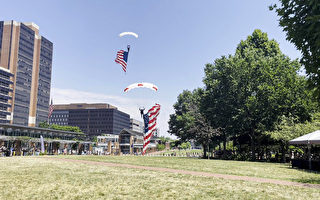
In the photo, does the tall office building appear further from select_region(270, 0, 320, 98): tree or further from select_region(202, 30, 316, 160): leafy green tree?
select_region(270, 0, 320, 98): tree

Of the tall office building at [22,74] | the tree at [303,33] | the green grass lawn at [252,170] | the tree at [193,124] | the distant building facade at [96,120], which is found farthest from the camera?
the distant building facade at [96,120]

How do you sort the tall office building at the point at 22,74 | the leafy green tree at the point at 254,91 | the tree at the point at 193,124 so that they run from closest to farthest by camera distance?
the leafy green tree at the point at 254,91, the tree at the point at 193,124, the tall office building at the point at 22,74

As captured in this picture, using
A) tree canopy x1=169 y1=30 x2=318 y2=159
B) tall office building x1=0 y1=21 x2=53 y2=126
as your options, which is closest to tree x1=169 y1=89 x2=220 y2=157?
tree canopy x1=169 y1=30 x2=318 y2=159

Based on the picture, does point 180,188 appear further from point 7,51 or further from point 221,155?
point 7,51

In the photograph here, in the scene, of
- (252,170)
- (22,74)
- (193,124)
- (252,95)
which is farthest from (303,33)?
(22,74)

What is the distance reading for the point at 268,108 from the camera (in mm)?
36781

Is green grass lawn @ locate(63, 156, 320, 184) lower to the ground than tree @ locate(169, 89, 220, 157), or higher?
lower

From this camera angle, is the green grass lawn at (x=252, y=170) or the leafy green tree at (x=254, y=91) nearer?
the green grass lawn at (x=252, y=170)

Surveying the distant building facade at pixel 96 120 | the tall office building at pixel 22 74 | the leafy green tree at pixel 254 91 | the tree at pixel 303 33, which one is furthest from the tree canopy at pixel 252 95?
the distant building facade at pixel 96 120

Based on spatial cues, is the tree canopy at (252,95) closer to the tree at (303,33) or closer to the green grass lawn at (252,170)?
the green grass lawn at (252,170)

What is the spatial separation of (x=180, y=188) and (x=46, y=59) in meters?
169

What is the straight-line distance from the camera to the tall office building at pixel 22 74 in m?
124

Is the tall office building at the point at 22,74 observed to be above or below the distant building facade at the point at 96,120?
above

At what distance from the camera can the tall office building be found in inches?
4876
